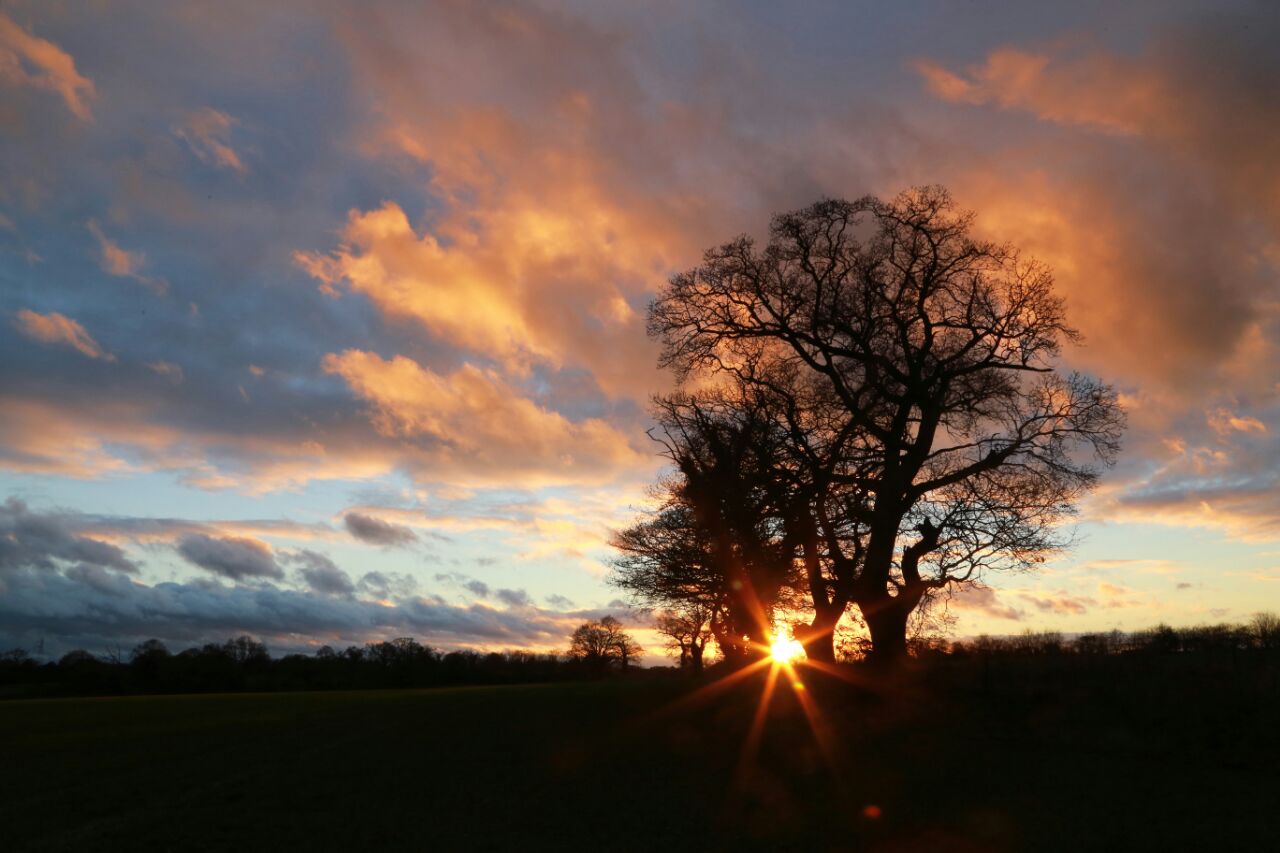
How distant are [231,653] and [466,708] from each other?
283 ft

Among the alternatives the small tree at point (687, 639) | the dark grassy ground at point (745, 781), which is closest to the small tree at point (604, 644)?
the small tree at point (687, 639)

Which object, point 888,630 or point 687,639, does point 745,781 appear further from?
point 687,639

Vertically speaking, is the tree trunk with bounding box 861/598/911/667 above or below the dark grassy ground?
above

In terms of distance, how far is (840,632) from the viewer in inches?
1117

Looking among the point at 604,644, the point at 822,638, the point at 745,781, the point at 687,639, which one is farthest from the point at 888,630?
the point at 604,644

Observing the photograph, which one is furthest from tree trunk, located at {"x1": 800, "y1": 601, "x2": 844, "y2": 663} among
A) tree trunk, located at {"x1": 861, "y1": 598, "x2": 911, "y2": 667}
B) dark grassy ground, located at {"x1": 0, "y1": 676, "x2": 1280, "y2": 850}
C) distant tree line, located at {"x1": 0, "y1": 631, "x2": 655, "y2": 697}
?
distant tree line, located at {"x1": 0, "y1": 631, "x2": 655, "y2": 697}

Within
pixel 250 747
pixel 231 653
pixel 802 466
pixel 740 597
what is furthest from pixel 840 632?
pixel 231 653

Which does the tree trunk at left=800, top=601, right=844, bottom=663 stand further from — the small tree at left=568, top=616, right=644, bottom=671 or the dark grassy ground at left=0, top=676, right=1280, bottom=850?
the small tree at left=568, top=616, right=644, bottom=671

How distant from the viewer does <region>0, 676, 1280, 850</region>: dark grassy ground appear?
632 inches

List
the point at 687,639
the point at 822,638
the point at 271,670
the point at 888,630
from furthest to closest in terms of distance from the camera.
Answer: the point at 271,670 < the point at 687,639 < the point at 822,638 < the point at 888,630

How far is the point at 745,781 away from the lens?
19812mm

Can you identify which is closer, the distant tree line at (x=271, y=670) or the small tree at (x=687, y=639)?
the small tree at (x=687, y=639)

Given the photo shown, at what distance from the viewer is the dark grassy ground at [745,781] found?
52.7 ft

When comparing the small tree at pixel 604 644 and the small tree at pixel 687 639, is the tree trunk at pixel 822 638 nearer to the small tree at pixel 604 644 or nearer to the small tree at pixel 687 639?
the small tree at pixel 687 639
